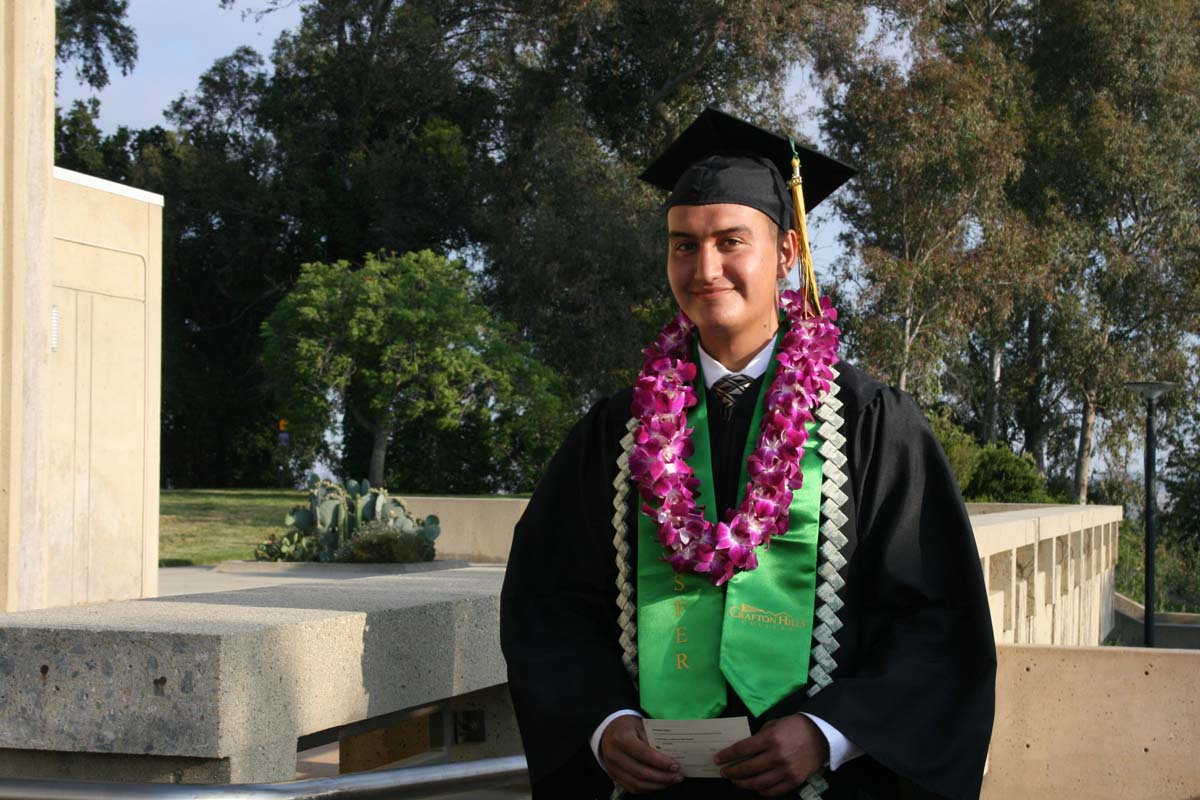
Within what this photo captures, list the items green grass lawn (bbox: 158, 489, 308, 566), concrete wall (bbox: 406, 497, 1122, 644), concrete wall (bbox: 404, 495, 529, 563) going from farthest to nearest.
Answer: green grass lawn (bbox: 158, 489, 308, 566), concrete wall (bbox: 404, 495, 529, 563), concrete wall (bbox: 406, 497, 1122, 644)

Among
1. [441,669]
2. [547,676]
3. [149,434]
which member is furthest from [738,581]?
[149,434]

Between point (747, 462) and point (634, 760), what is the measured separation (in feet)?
1.98

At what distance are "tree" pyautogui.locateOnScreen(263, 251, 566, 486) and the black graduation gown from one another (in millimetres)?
24824

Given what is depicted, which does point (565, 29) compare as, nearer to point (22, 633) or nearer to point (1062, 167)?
point (1062, 167)

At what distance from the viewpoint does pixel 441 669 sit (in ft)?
11.4

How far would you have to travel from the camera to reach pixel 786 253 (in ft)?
9.52

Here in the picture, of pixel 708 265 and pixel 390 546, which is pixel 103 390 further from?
pixel 708 265

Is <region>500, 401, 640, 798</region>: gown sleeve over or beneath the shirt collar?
beneath

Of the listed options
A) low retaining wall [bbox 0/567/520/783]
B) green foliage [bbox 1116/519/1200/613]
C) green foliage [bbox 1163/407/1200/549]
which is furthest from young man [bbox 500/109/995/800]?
green foliage [bbox 1163/407/1200/549]

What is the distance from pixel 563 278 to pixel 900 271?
7.31m

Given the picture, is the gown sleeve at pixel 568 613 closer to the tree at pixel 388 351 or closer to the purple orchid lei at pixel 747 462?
the purple orchid lei at pixel 747 462

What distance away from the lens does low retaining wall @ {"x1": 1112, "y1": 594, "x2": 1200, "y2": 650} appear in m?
A: 24.1

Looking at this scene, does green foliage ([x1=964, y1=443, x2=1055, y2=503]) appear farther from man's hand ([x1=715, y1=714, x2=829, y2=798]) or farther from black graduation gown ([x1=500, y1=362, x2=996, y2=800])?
man's hand ([x1=715, y1=714, x2=829, y2=798])

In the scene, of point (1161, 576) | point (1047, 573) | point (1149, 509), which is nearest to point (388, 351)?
point (1149, 509)
